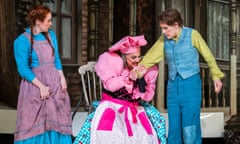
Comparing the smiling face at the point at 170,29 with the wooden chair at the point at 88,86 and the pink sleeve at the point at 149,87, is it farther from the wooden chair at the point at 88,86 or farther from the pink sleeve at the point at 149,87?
the wooden chair at the point at 88,86

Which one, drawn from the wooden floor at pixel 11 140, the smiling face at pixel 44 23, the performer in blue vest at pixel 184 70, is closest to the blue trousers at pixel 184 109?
the performer in blue vest at pixel 184 70

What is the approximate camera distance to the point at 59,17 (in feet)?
22.7

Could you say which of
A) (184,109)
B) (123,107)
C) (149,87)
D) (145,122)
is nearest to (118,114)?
(123,107)

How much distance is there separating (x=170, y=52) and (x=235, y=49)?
3.06m

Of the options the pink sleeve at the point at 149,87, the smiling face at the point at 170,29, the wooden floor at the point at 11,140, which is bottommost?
the wooden floor at the point at 11,140

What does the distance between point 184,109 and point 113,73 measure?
2.18 ft

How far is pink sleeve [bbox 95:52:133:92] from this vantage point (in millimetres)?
3996

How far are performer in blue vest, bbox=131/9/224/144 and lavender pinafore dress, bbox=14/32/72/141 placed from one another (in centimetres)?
71

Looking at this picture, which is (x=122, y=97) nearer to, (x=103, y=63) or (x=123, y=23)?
(x=103, y=63)

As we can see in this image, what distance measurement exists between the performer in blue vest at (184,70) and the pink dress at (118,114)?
25 cm

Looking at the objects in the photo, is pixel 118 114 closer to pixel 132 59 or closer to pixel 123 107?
pixel 123 107

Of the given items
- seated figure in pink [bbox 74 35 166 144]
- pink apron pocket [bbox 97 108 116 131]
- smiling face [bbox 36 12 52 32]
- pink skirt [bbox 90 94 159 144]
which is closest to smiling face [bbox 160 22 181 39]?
seated figure in pink [bbox 74 35 166 144]

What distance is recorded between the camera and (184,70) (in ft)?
14.0

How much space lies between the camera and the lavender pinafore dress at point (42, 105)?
13.7 feet
